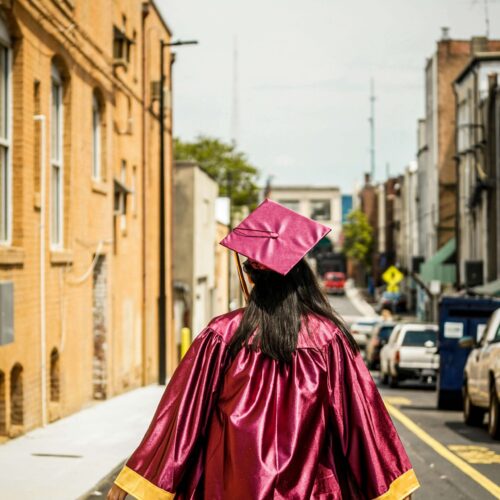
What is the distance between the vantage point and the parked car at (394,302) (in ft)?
229

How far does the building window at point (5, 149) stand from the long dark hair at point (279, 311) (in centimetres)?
1048

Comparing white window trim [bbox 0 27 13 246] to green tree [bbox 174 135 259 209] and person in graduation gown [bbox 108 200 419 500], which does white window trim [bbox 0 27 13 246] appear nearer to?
person in graduation gown [bbox 108 200 419 500]

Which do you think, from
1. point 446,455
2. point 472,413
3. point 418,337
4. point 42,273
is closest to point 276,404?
point 446,455

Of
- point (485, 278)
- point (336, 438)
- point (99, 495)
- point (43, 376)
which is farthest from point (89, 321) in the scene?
point (485, 278)

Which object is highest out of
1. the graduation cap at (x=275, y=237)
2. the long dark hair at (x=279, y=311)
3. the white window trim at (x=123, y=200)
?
the white window trim at (x=123, y=200)

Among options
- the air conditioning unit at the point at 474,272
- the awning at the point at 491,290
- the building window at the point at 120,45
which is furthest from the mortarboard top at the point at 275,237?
the air conditioning unit at the point at 474,272

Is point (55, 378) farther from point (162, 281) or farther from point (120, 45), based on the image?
point (162, 281)

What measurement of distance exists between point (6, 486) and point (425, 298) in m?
56.7

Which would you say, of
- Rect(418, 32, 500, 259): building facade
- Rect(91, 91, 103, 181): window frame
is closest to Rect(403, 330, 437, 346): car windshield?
Rect(91, 91, 103, 181): window frame

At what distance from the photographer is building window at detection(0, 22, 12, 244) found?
14586mm

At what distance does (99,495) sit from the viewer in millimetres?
9977

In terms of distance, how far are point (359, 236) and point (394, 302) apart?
37977 millimetres

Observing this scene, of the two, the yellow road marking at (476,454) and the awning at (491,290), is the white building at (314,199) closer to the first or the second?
the awning at (491,290)

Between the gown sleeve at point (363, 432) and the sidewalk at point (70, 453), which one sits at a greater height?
the gown sleeve at point (363, 432)
